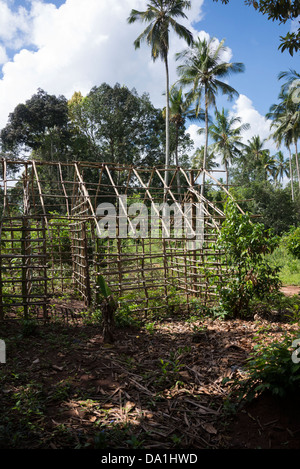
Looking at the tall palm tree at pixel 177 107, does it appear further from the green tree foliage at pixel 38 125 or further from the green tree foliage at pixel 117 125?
the green tree foliage at pixel 38 125

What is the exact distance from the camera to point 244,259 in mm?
6078

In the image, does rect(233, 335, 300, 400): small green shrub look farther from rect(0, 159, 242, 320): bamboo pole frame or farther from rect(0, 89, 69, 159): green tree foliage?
rect(0, 89, 69, 159): green tree foliage

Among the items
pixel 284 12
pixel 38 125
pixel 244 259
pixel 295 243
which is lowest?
pixel 244 259

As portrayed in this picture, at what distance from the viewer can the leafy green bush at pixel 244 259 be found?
5930 mm

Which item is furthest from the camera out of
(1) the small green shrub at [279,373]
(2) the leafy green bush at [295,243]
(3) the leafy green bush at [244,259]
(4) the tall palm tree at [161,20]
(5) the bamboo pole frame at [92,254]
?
(4) the tall palm tree at [161,20]

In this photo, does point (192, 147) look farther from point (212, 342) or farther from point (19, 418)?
point (19, 418)

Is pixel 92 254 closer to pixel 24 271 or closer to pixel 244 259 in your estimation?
pixel 24 271

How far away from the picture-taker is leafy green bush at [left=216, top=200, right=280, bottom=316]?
19.5ft

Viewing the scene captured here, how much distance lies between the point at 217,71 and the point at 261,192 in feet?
26.7

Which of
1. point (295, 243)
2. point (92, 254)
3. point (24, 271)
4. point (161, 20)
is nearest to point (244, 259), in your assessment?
point (24, 271)

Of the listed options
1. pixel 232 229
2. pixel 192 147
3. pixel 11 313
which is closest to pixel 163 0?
pixel 192 147

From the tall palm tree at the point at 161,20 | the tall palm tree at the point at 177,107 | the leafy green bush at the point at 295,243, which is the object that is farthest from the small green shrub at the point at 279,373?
the tall palm tree at the point at 177,107
